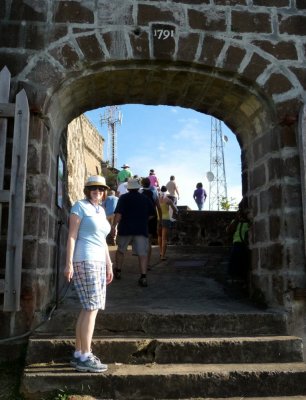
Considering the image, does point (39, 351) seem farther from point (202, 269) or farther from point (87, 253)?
point (202, 269)

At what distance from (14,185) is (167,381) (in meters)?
2.05

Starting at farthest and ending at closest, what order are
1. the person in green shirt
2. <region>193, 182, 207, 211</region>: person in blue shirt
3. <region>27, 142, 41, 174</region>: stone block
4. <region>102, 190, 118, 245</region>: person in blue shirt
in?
<region>193, 182, 207, 211</region>: person in blue shirt, <region>102, 190, 118, 245</region>: person in blue shirt, the person in green shirt, <region>27, 142, 41, 174</region>: stone block

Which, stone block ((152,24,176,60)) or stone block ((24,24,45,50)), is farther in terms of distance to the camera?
stone block ((152,24,176,60))

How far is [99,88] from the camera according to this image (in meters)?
5.45

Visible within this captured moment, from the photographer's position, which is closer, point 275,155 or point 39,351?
point 39,351

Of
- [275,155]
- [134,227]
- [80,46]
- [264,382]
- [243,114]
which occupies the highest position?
[80,46]

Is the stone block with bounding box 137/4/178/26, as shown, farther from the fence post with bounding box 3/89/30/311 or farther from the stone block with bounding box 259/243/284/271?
the stone block with bounding box 259/243/284/271

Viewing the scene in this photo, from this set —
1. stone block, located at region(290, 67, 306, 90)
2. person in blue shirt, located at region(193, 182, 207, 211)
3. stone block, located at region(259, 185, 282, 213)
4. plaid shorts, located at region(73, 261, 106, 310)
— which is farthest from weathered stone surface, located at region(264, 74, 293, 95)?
person in blue shirt, located at region(193, 182, 207, 211)

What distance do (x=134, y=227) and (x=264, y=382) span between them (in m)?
3.03

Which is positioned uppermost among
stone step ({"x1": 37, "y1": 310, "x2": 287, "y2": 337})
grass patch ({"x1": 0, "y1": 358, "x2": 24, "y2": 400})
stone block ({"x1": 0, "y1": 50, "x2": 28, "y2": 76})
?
stone block ({"x1": 0, "y1": 50, "x2": 28, "y2": 76})

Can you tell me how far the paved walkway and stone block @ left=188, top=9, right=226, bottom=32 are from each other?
9.36ft

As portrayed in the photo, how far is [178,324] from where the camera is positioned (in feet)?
14.7

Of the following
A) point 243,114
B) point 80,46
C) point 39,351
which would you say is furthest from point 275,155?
point 39,351

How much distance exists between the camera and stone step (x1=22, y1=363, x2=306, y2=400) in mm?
3631
